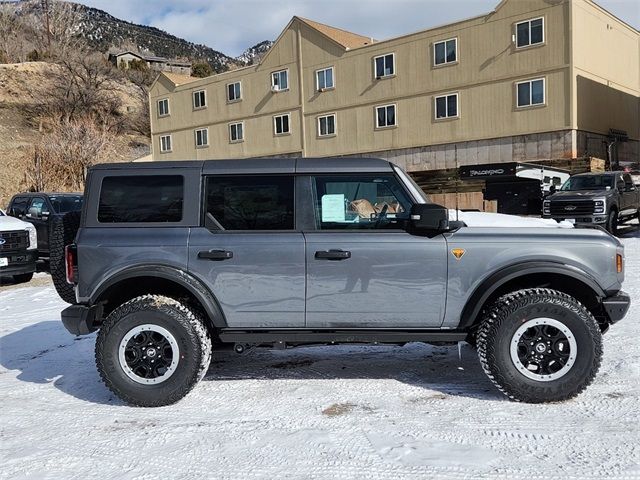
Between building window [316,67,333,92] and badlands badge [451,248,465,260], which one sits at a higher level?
building window [316,67,333,92]

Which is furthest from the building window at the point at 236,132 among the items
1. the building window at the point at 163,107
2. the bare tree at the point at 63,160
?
the bare tree at the point at 63,160

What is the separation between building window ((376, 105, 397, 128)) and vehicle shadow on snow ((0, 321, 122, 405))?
2653cm

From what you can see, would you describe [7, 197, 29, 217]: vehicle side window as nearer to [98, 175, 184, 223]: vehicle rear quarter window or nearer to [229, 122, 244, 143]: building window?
[98, 175, 184, 223]: vehicle rear quarter window

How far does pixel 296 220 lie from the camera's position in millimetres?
4590

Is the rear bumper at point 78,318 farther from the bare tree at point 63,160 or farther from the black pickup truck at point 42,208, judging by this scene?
the bare tree at point 63,160

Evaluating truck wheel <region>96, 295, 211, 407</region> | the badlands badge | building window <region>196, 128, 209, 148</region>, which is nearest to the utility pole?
building window <region>196, 128, 209, 148</region>

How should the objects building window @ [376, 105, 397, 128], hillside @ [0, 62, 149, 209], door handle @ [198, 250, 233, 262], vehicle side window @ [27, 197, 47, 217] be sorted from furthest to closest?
hillside @ [0, 62, 149, 209] < building window @ [376, 105, 397, 128] < vehicle side window @ [27, 197, 47, 217] < door handle @ [198, 250, 233, 262]

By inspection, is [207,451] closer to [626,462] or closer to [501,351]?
[501,351]

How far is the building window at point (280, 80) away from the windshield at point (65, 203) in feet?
76.0

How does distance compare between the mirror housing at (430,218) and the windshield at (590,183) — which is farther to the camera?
the windshield at (590,183)

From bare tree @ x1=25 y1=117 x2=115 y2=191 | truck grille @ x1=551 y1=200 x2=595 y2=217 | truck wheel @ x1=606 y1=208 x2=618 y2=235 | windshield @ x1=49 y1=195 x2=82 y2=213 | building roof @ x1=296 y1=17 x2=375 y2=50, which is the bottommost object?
truck wheel @ x1=606 y1=208 x2=618 y2=235

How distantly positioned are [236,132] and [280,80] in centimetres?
479

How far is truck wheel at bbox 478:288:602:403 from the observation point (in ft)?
14.2

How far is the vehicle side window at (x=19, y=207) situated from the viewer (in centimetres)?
1443
